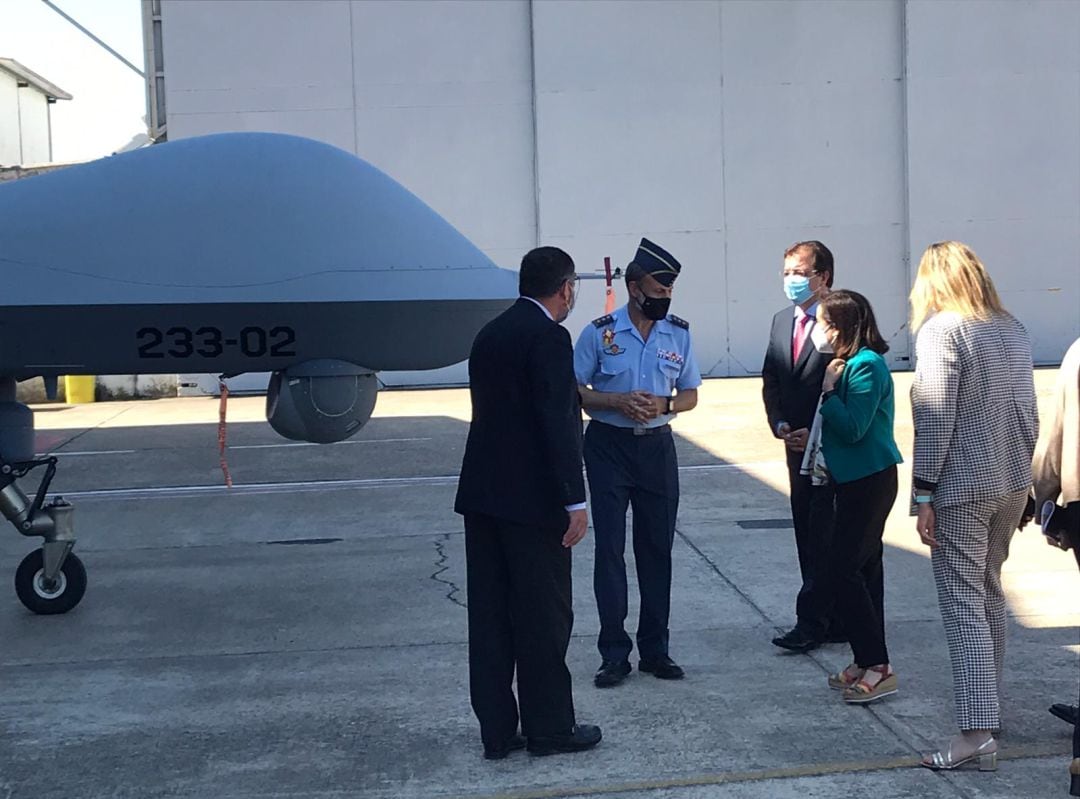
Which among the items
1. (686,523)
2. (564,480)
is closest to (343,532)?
(686,523)

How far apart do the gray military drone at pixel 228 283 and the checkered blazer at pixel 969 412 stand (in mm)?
2805

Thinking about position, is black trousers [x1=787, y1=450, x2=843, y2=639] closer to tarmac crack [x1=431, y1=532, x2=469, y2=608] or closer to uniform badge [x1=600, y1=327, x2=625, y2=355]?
uniform badge [x1=600, y1=327, x2=625, y2=355]

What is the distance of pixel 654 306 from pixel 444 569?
298cm

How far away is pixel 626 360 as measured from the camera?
17.8 feet

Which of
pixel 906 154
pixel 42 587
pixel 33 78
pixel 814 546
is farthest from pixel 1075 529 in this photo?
pixel 33 78

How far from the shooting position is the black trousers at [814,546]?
559 cm

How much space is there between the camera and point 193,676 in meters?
5.75

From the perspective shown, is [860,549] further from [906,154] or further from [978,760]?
[906,154]

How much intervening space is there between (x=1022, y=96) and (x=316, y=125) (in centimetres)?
1093

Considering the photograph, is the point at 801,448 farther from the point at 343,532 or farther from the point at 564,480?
the point at 343,532

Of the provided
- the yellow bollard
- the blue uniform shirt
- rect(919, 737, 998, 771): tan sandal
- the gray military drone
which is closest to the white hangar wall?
the yellow bollard

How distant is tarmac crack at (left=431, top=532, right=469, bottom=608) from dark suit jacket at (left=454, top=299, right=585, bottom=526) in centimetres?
247

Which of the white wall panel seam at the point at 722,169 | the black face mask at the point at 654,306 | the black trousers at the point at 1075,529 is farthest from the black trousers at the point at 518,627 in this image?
the white wall panel seam at the point at 722,169

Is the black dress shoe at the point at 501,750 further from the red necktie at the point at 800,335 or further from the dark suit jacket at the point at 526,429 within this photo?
the red necktie at the point at 800,335
